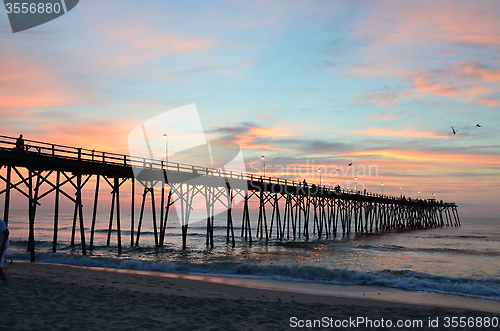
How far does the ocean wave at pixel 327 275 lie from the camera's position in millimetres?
14922

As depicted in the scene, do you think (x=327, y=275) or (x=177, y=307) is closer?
(x=177, y=307)

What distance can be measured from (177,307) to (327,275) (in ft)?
33.9

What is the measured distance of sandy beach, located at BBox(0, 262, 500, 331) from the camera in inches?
285

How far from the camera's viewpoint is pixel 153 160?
26.1 m

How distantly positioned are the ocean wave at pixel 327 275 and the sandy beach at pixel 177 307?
177 cm

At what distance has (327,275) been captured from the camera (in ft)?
57.3

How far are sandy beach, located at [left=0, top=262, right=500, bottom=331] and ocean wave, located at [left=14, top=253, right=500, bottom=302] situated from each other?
1.77 meters

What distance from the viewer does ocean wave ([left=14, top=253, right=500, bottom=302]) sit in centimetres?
1492

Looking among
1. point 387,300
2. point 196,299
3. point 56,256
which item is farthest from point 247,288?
point 56,256

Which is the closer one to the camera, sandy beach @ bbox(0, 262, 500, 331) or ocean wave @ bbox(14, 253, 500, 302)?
sandy beach @ bbox(0, 262, 500, 331)

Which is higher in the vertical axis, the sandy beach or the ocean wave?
the sandy beach

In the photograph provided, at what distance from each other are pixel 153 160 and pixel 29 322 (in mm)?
19870

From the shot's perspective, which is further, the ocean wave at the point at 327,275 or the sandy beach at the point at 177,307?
the ocean wave at the point at 327,275

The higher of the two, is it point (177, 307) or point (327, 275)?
point (177, 307)
